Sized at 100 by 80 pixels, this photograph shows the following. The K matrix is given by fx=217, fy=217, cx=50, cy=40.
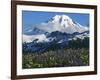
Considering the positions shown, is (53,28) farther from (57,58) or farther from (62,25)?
(57,58)

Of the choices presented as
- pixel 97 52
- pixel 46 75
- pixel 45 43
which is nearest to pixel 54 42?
pixel 45 43

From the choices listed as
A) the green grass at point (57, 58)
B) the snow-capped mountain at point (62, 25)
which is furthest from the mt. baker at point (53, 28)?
the green grass at point (57, 58)

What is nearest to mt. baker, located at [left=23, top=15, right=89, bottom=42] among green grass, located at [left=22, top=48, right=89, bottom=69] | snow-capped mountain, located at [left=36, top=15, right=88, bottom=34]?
snow-capped mountain, located at [left=36, top=15, right=88, bottom=34]

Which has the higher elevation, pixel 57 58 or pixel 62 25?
pixel 62 25

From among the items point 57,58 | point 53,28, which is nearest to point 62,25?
point 53,28

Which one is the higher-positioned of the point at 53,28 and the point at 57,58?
the point at 53,28

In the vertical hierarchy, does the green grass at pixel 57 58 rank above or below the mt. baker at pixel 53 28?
below

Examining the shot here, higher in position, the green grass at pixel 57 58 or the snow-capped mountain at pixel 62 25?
the snow-capped mountain at pixel 62 25

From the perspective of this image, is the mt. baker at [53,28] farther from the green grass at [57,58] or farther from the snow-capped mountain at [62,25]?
the green grass at [57,58]

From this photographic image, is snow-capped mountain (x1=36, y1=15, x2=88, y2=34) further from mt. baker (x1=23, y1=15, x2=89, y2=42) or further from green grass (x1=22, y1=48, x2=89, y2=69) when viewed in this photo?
green grass (x1=22, y1=48, x2=89, y2=69)

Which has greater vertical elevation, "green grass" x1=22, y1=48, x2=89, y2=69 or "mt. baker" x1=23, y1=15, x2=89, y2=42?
"mt. baker" x1=23, y1=15, x2=89, y2=42

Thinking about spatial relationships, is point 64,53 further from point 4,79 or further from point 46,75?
point 4,79
